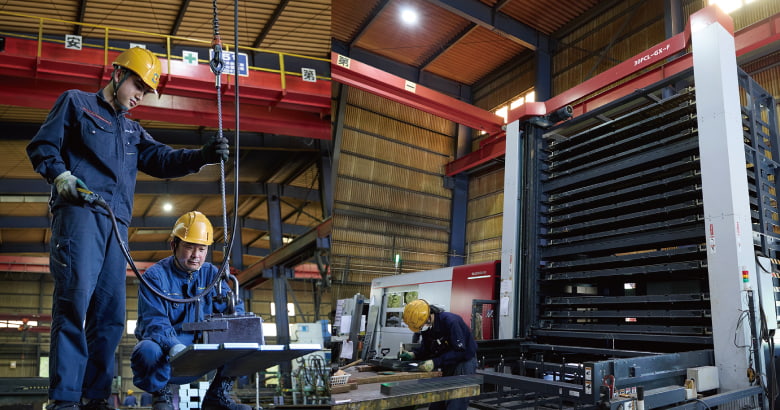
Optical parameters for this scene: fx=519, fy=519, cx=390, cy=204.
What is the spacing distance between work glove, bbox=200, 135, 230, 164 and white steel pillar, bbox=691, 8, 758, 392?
141 inches

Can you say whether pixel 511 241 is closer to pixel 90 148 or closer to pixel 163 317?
pixel 163 317

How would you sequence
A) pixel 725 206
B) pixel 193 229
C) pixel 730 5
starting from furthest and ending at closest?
pixel 730 5, pixel 725 206, pixel 193 229

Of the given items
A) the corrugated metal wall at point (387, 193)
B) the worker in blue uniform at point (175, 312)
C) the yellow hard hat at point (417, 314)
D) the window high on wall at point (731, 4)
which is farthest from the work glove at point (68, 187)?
the corrugated metal wall at point (387, 193)

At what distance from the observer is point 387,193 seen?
17250 millimetres

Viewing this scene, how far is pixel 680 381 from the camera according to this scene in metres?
3.71

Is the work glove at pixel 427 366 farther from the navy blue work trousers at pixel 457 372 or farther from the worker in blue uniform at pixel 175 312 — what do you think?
the worker in blue uniform at pixel 175 312

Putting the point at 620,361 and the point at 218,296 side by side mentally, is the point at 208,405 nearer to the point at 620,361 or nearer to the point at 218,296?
the point at 218,296

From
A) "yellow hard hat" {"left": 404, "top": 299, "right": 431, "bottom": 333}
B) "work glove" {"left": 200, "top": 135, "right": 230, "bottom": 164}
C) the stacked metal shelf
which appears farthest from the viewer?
"yellow hard hat" {"left": 404, "top": 299, "right": 431, "bottom": 333}

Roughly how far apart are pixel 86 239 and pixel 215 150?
64 centimetres

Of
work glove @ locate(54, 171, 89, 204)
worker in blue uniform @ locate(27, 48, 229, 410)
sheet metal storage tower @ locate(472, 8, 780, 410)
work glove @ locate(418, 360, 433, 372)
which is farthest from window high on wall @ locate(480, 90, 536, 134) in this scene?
work glove @ locate(54, 171, 89, 204)

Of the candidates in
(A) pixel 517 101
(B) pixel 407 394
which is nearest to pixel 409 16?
(A) pixel 517 101

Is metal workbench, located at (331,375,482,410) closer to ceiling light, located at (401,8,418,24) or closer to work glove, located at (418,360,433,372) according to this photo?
work glove, located at (418,360,433,372)

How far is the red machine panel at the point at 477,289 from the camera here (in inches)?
323

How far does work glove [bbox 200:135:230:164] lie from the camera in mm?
2219
